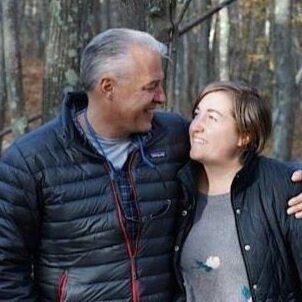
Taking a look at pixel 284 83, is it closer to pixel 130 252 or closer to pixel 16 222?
pixel 130 252

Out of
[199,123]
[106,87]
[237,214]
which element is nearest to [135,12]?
[199,123]

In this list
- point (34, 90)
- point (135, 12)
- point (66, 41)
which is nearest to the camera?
point (135, 12)

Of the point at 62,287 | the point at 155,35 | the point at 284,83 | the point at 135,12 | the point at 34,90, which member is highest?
the point at 135,12

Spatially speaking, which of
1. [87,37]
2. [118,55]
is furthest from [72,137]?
[87,37]

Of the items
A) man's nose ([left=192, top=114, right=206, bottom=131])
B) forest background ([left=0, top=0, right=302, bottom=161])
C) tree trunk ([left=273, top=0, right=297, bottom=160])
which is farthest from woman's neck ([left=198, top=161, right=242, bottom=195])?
tree trunk ([left=273, top=0, right=297, bottom=160])

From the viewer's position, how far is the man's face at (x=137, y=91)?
2.80 metres

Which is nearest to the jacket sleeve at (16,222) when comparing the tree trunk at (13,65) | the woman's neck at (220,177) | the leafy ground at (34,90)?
the woman's neck at (220,177)

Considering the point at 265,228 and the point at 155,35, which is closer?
the point at 265,228

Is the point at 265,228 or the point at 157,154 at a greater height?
the point at 157,154

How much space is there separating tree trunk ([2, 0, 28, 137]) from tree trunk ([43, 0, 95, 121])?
2475mm

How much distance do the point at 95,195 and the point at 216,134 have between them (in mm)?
559

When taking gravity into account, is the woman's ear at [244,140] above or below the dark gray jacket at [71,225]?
above

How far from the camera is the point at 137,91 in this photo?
9.21 ft

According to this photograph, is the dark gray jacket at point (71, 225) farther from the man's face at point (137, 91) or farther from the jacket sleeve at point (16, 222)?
the man's face at point (137, 91)
